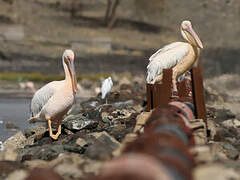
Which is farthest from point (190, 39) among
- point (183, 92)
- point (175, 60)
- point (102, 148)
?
point (102, 148)

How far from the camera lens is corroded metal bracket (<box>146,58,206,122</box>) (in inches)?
345

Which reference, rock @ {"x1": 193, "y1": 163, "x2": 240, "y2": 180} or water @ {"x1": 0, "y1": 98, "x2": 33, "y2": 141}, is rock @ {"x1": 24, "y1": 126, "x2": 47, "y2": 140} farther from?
rock @ {"x1": 193, "y1": 163, "x2": 240, "y2": 180}

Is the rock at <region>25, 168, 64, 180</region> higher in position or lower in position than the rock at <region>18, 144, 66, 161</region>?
higher

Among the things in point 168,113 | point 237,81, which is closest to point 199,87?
point 168,113

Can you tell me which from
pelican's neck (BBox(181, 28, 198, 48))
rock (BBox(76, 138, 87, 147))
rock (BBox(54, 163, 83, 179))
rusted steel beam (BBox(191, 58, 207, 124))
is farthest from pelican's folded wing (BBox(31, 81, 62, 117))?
rock (BBox(54, 163, 83, 179))

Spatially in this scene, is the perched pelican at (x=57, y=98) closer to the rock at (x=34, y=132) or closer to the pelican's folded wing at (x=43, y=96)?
the pelican's folded wing at (x=43, y=96)

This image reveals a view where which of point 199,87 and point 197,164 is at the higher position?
point 199,87

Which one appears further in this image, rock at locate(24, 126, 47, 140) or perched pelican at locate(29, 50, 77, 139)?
rock at locate(24, 126, 47, 140)

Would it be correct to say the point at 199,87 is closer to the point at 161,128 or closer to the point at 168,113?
the point at 168,113

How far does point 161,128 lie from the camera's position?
18.5 ft

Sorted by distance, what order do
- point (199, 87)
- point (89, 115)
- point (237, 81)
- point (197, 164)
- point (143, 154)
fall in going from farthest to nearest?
point (237, 81) → point (89, 115) → point (199, 87) → point (197, 164) → point (143, 154)

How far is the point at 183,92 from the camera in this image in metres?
11.1

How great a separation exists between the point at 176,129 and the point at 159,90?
455 cm

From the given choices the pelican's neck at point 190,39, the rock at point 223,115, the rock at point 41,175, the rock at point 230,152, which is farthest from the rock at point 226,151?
the rock at point 223,115
